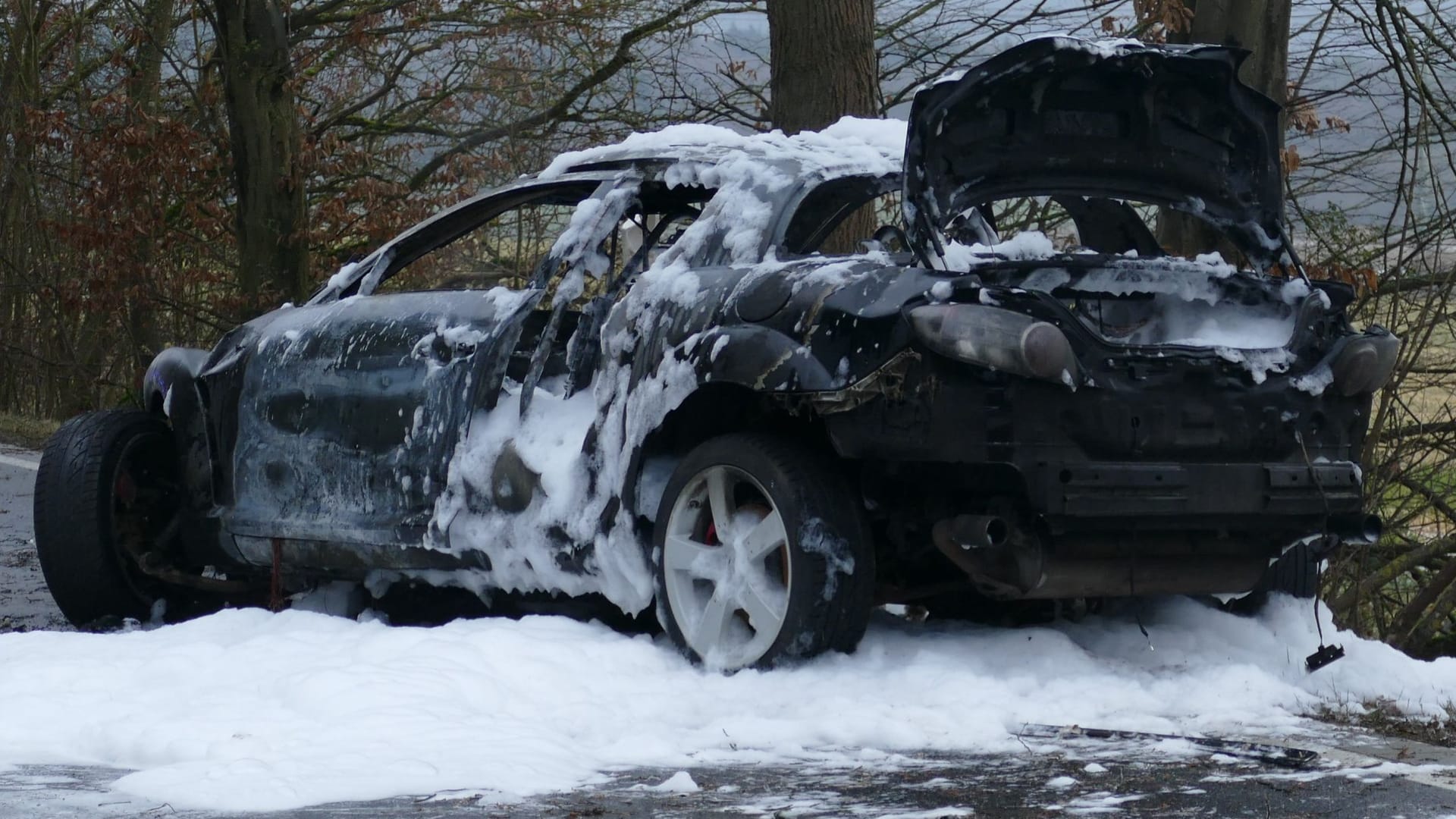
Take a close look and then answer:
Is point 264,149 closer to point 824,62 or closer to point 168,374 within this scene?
point 824,62

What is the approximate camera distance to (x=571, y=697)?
455 cm

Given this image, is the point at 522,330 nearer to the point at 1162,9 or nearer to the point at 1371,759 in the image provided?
the point at 1371,759

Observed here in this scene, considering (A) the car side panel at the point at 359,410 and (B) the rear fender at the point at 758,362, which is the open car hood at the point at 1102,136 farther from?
(A) the car side panel at the point at 359,410

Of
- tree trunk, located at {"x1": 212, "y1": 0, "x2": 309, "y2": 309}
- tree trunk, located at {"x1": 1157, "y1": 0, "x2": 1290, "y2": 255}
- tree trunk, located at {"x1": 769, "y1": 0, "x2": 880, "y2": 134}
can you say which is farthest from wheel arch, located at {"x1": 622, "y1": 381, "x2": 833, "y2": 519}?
tree trunk, located at {"x1": 212, "y1": 0, "x2": 309, "y2": 309}

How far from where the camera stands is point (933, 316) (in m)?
4.48

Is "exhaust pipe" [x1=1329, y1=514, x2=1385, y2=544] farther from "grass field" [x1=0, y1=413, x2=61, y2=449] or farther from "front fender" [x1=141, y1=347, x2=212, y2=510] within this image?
"grass field" [x1=0, y1=413, x2=61, y2=449]

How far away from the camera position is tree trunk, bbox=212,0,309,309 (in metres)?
16.3

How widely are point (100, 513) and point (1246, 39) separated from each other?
231 inches

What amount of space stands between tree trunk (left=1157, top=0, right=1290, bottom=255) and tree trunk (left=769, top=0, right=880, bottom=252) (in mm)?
1634

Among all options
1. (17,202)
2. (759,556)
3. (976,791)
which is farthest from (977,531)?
(17,202)

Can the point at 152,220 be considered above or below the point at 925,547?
above

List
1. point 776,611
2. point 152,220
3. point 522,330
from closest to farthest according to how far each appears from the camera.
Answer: point 776,611 → point 522,330 → point 152,220

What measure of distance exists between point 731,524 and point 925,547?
53 cm

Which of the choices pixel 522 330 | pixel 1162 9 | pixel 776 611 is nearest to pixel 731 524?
pixel 776 611
